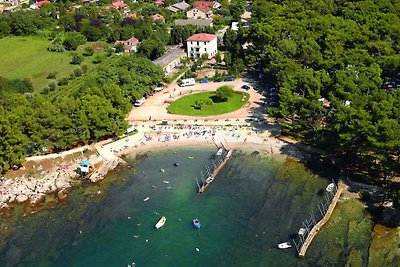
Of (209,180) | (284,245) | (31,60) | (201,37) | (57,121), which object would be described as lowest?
(31,60)

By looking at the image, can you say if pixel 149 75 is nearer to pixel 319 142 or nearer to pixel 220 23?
pixel 319 142

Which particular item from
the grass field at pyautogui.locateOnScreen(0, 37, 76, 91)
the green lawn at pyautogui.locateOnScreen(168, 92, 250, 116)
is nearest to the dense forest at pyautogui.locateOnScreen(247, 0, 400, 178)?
the green lawn at pyautogui.locateOnScreen(168, 92, 250, 116)

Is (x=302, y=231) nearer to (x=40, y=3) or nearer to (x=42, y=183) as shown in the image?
(x=42, y=183)

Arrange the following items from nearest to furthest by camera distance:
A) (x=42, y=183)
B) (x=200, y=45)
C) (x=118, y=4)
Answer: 1. (x=42, y=183)
2. (x=200, y=45)
3. (x=118, y=4)

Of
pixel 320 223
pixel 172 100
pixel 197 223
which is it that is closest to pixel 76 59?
pixel 172 100

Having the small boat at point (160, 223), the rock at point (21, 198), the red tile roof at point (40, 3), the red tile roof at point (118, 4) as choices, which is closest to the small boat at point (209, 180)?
the small boat at point (160, 223)

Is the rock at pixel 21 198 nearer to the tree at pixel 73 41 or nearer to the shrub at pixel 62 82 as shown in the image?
the shrub at pixel 62 82

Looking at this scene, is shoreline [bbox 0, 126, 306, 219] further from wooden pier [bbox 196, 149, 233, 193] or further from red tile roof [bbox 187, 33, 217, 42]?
red tile roof [bbox 187, 33, 217, 42]

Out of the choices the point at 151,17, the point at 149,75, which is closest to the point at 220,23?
the point at 151,17
